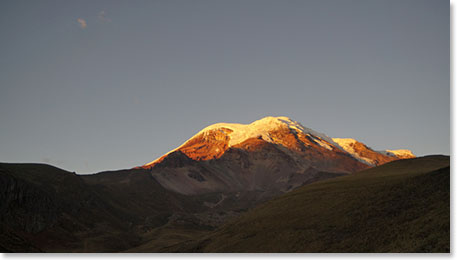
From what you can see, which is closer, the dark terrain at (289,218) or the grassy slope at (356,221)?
the grassy slope at (356,221)

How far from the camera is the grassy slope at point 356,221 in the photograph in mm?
26844

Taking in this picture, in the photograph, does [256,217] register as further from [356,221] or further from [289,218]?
[356,221]

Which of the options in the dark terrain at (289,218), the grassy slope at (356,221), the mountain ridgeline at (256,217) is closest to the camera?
the grassy slope at (356,221)

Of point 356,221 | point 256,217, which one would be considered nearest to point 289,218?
point 256,217

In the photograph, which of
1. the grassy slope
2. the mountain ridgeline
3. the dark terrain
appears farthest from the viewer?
the mountain ridgeline

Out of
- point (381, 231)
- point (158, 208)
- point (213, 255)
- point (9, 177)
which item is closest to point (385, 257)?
point (381, 231)

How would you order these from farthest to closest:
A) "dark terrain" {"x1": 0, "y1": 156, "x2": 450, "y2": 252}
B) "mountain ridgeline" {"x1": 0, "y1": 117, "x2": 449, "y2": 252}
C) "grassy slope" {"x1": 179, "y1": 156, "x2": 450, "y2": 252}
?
"mountain ridgeline" {"x1": 0, "y1": 117, "x2": 449, "y2": 252} < "dark terrain" {"x1": 0, "y1": 156, "x2": 450, "y2": 252} < "grassy slope" {"x1": 179, "y1": 156, "x2": 450, "y2": 252}

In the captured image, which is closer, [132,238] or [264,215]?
[264,215]

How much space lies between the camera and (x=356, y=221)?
112 ft

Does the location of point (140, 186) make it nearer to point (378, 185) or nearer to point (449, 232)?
point (378, 185)

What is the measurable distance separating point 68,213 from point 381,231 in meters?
77.8

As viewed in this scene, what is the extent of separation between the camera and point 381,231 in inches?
1171

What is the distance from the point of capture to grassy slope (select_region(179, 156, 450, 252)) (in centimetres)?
2684

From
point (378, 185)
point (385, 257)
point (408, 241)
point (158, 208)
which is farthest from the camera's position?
point (158, 208)
